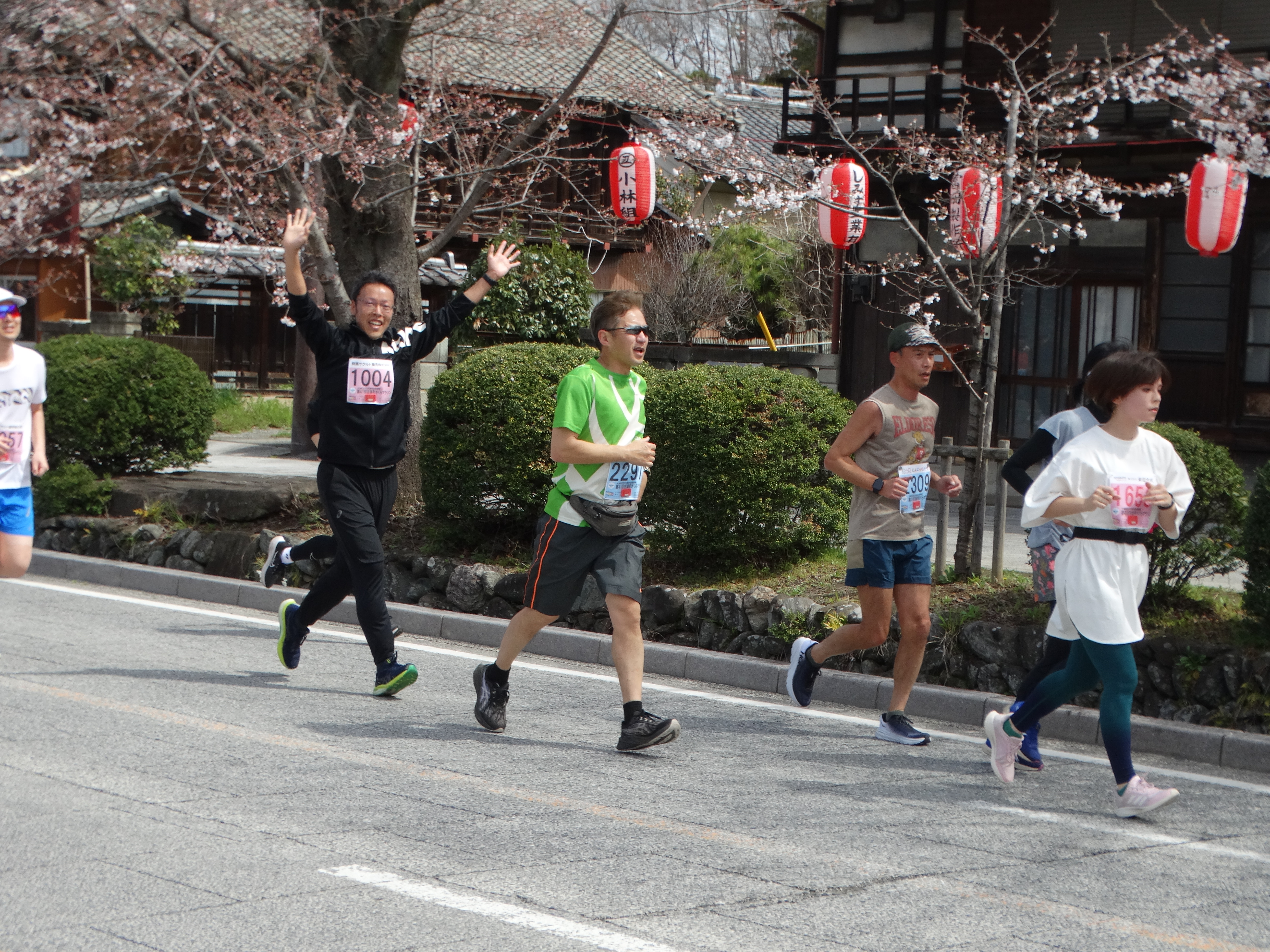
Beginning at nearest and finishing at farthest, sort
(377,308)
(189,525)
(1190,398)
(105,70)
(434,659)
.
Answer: (377,308) → (434,659) → (189,525) → (105,70) → (1190,398)

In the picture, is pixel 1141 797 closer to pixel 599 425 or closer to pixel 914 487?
pixel 914 487

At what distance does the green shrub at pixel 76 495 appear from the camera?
11.6 m

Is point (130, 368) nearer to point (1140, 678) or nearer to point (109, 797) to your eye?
point (109, 797)

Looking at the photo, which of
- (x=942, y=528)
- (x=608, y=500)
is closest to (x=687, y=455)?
(x=942, y=528)

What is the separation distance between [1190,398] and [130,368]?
37.6ft

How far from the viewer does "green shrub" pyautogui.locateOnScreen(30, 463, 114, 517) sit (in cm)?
1162

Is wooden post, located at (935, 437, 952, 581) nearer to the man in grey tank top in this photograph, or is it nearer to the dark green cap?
the man in grey tank top

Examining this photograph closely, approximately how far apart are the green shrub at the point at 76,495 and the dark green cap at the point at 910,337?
7.82 m

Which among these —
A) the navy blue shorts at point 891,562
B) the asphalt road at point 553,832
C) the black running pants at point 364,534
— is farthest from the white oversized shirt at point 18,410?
the navy blue shorts at point 891,562

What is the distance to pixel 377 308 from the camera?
6773 millimetres

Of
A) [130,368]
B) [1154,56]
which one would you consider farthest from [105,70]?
[1154,56]

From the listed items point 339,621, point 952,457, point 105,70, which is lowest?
point 339,621

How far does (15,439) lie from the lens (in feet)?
22.6

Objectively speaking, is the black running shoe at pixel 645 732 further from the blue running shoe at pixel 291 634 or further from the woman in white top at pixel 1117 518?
the blue running shoe at pixel 291 634
